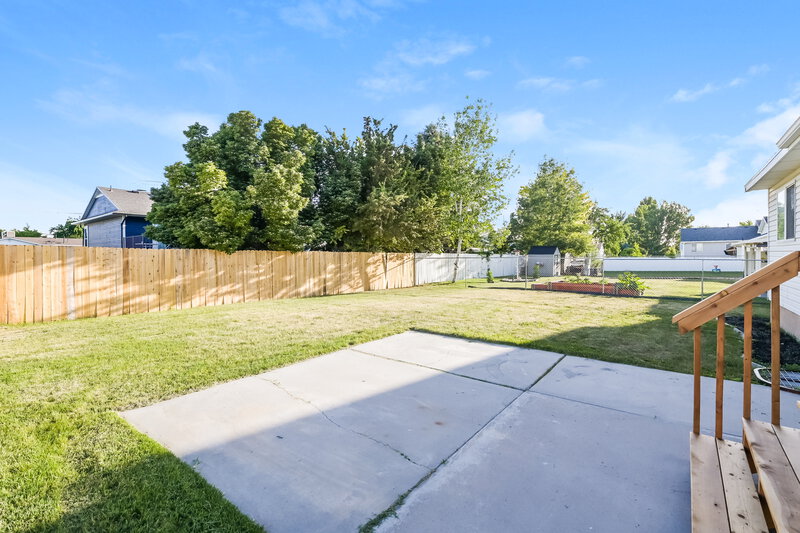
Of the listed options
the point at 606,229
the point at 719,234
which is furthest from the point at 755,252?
the point at 719,234

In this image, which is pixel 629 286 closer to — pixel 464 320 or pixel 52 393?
pixel 464 320

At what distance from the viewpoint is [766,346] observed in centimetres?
529

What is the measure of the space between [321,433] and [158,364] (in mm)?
2821

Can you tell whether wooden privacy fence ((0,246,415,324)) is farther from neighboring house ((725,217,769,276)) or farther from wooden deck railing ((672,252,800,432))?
neighboring house ((725,217,769,276))

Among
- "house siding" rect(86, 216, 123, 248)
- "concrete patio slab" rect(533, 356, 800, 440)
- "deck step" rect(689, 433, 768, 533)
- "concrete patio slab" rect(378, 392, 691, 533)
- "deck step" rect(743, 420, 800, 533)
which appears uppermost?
"house siding" rect(86, 216, 123, 248)

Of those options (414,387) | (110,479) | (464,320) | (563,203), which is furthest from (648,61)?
(563,203)

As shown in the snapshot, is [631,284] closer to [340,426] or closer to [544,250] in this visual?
[340,426]

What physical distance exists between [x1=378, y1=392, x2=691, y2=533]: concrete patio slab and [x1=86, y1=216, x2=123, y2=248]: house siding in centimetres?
2255

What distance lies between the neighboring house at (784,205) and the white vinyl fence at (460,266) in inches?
490

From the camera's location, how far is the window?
5.88m

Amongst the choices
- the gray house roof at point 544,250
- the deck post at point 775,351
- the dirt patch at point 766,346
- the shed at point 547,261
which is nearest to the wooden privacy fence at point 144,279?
the deck post at point 775,351

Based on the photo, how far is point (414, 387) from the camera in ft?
11.6

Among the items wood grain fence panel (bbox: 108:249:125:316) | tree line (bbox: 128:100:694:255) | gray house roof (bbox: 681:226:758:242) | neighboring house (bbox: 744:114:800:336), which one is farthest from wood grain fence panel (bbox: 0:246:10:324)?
gray house roof (bbox: 681:226:758:242)

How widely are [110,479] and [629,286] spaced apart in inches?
536
